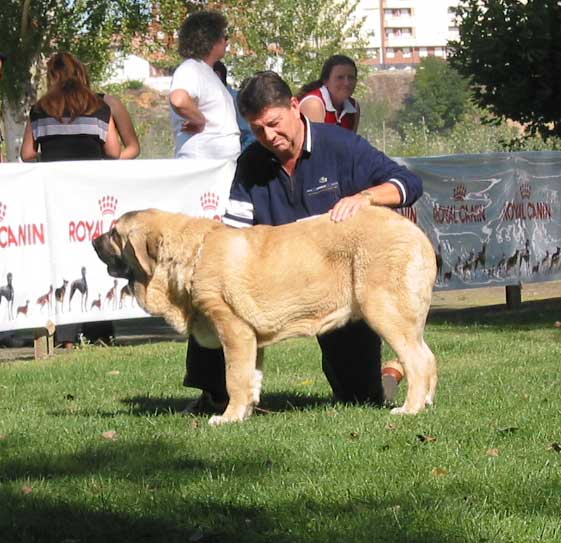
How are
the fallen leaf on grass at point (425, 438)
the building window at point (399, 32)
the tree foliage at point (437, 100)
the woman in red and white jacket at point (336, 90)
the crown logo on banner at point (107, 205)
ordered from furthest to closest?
the building window at point (399, 32) < the tree foliage at point (437, 100) < the woman in red and white jacket at point (336, 90) < the crown logo on banner at point (107, 205) < the fallen leaf on grass at point (425, 438)

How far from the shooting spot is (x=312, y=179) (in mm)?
6535

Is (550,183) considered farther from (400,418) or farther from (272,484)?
(272,484)

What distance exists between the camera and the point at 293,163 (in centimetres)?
653

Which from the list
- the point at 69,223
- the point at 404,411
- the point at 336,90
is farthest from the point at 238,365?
the point at 336,90

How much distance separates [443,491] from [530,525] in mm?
525

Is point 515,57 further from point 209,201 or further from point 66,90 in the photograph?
point 66,90

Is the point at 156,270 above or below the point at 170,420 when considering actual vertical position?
above

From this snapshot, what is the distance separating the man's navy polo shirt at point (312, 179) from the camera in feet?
21.4

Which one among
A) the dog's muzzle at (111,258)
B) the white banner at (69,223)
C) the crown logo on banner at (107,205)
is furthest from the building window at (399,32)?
the dog's muzzle at (111,258)

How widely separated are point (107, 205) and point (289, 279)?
14.3 ft

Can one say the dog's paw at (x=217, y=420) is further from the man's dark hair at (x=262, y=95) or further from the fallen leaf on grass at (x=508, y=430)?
the man's dark hair at (x=262, y=95)

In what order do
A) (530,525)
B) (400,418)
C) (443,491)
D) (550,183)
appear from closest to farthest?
(530,525) → (443,491) → (400,418) → (550,183)

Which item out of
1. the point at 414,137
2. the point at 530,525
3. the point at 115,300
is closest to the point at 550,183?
the point at 115,300

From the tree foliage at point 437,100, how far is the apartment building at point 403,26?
38.4 meters
